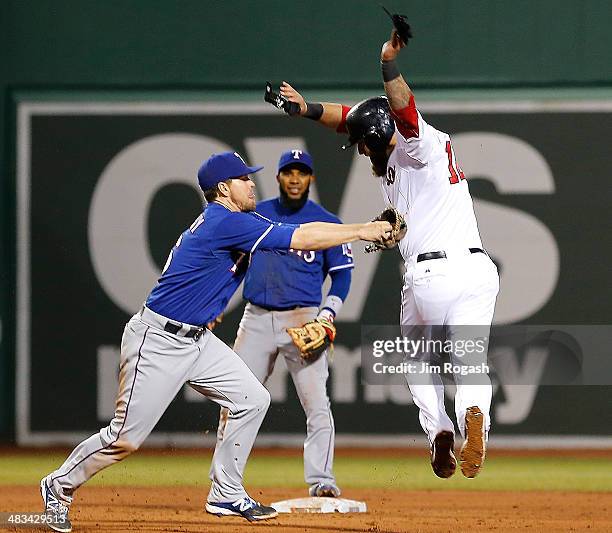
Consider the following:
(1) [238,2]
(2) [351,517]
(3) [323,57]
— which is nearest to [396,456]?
(2) [351,517]

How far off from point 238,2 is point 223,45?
1.31 feet

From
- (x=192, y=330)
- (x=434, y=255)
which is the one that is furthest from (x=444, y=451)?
(x=192, y=330)

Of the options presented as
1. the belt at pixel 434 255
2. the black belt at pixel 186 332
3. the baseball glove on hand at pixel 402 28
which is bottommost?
the black belt at pixel 186 332

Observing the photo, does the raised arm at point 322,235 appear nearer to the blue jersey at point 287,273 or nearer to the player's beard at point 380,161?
the player's beard at point 380,161

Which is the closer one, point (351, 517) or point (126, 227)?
point (351, 517)

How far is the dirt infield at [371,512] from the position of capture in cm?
591

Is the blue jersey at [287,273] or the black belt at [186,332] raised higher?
the blue jersey at [287,273]

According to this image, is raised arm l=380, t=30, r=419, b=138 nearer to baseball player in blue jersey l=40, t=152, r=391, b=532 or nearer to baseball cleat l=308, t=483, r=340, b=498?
baseball player in blue jersey l=40, t=152, r=391, b=532

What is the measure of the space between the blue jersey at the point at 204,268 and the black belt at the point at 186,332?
4 cm

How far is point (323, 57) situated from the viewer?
31.6 feet

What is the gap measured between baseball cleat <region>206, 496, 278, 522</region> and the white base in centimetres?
39

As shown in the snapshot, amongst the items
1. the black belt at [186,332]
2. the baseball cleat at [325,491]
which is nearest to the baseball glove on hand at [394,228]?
the black belt at [186,332]

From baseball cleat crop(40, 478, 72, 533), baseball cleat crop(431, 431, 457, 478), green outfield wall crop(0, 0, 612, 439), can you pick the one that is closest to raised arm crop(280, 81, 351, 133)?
baseball cleat crop(431, 431, 457, 478)

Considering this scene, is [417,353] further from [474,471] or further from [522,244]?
[522,244]
